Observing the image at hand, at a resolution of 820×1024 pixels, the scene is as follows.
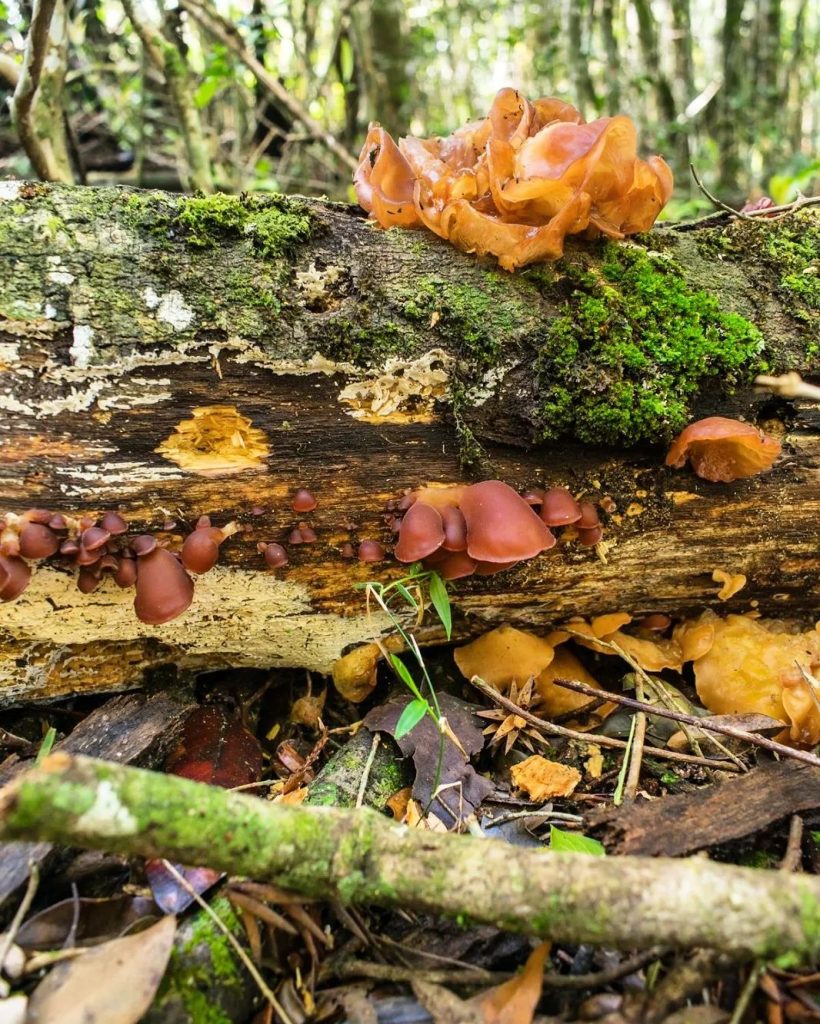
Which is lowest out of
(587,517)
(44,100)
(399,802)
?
(399,802)

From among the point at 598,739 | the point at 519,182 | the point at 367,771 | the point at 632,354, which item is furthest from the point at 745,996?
the point at 519,182

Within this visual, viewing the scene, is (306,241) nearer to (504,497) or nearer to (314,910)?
(504,497)

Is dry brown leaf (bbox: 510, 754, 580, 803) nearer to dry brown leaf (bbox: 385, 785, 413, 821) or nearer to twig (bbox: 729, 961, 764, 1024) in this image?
dry brown leaf (bbox: 385, 785, 413, 821)

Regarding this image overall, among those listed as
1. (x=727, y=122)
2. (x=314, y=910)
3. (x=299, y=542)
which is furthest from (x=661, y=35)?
(x=314, y=910)

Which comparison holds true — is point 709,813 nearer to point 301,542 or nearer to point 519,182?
point 301,542

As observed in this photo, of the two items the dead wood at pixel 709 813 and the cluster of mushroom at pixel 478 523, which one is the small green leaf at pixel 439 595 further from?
the dead wood at pixel 709 813

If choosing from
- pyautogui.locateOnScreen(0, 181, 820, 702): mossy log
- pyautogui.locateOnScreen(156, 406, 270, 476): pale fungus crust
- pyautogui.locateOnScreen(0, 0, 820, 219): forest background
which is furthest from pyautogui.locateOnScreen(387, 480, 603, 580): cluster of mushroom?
pyautogui.locateOnScreen(0, 0, 820, 219): forest background
